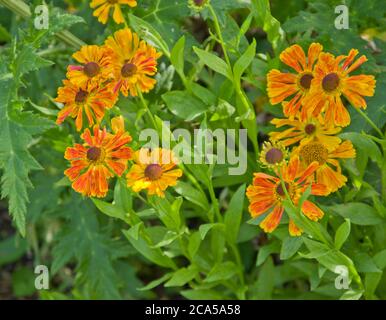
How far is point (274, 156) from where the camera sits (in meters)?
0.99

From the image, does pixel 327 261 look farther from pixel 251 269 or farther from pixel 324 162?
pixel 251 269

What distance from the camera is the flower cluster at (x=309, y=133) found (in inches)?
39.7

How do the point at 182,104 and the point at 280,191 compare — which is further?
the point at 182,104

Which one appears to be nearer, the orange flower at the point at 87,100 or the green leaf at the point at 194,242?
the orange flower at the point at 87,100

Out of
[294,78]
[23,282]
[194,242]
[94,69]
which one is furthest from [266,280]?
[23,282]

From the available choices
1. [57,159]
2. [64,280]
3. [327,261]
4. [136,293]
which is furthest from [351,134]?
[64,280]

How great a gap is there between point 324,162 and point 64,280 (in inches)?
37.0

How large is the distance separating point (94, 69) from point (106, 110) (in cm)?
7

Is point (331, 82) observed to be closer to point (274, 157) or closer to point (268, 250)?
point (274, 157)

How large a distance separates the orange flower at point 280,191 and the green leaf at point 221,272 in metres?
0.23

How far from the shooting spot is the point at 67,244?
1431 millimetres

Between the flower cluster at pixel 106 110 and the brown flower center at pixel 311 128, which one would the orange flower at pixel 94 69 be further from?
the brown flower center at pixel 311 128

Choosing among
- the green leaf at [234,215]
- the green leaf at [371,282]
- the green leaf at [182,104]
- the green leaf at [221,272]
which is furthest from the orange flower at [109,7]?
the green leaf at [371,282]

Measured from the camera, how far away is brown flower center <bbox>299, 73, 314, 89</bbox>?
107cm
